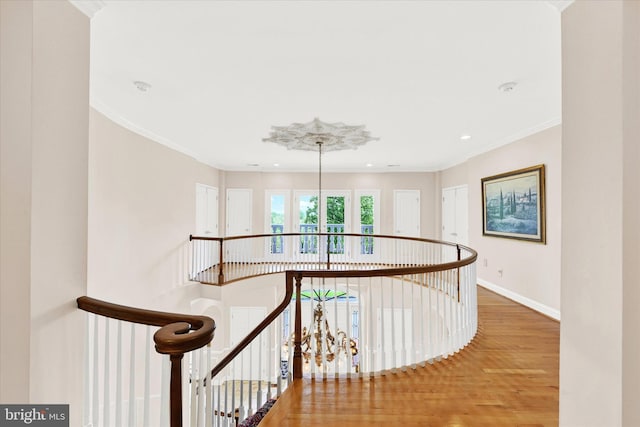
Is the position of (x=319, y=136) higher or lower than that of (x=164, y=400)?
higher

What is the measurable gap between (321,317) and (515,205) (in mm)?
3466

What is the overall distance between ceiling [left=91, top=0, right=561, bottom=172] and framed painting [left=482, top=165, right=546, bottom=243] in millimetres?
733

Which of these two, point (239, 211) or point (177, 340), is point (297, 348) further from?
point (239, 211)

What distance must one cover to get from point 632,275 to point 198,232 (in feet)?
22.5

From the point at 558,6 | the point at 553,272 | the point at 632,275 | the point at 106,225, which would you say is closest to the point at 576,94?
the point at 558,6

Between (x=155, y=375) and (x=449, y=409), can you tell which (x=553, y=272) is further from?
(x=155, y=375)

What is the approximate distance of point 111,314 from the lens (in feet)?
4.85

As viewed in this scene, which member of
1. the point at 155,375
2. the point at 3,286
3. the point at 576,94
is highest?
the point at 576,94

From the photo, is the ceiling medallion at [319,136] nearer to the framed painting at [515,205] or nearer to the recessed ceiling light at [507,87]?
the recessed ceiling light at [507,87]

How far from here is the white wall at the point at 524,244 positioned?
12.7 feet

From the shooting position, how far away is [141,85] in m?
2.79

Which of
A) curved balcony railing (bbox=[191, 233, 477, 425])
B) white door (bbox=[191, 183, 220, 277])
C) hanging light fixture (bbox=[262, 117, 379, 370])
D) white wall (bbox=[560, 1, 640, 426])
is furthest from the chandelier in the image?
white door (bbox=[191, 183, 220, 277])

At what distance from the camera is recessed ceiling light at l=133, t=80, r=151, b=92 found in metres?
2.75

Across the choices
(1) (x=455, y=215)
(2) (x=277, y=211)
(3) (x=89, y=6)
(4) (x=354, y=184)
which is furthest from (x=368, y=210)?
(3) (x=89, y=6)
